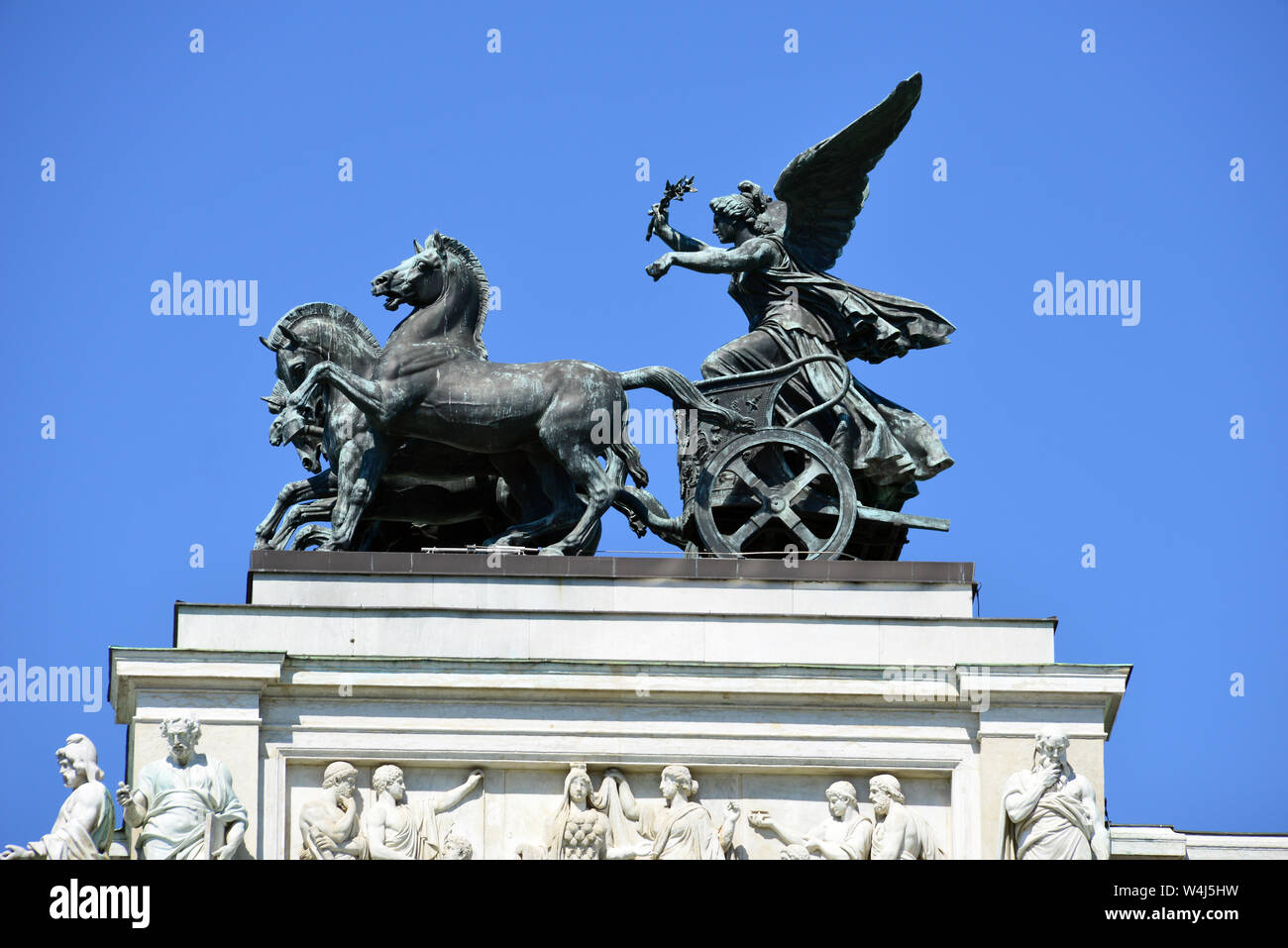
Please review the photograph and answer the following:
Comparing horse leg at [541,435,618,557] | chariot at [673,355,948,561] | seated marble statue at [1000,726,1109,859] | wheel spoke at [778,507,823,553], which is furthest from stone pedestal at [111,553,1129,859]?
chariot at [673,355,948,561]

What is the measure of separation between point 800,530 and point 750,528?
0.49 m

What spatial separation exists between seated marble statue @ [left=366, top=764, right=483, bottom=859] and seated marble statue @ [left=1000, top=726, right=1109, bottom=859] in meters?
4.93

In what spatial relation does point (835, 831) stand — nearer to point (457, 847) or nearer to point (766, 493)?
point (457, 847)

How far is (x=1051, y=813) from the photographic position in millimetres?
33062

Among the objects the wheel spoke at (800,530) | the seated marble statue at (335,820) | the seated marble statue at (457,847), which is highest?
the wheel spoke at (800,530)

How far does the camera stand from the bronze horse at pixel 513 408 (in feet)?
117

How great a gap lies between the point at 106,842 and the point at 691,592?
6.36 metres

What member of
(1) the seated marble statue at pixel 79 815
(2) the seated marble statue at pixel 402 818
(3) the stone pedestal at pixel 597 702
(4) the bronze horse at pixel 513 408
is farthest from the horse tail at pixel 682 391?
(1) the seated marble statue at pixel 79 815

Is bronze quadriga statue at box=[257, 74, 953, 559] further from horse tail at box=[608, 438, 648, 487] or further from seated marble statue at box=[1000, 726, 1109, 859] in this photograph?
seated marble statue at box=[1000, 726, 1109, 859]

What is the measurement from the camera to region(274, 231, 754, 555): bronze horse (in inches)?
1403

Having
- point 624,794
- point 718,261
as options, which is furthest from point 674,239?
point 624,794

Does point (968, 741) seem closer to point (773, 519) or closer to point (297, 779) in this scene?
point (773, 519)

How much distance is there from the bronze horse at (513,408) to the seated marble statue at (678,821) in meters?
2.93

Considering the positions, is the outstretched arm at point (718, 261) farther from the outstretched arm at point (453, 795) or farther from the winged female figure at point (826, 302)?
the outstretched arm at point (453, 795)
